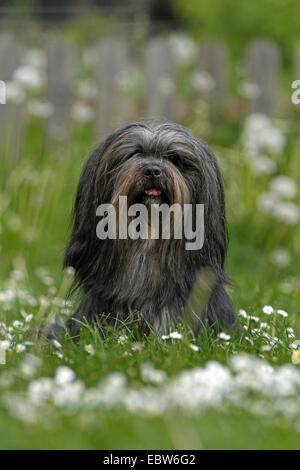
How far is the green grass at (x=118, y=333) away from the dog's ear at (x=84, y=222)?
284 millimetres

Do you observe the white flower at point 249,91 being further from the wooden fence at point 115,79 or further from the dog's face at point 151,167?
the dog's face at point 151,167

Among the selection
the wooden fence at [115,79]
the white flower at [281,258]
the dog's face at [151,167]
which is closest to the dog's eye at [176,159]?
the dog's face at [151,167]

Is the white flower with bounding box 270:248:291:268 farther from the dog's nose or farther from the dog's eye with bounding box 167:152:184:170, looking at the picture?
the dog's nose

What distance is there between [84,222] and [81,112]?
3.56 meters

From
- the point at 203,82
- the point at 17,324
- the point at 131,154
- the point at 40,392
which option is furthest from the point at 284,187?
the point at 40,392

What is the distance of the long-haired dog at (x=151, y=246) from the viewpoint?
3.64 m

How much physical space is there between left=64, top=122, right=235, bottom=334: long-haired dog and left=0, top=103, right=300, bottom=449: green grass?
0.64 ft

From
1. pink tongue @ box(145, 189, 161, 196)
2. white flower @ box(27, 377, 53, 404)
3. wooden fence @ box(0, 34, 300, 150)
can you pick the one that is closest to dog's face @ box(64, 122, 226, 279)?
pink tongue @ box(145, 189, 161, 196)

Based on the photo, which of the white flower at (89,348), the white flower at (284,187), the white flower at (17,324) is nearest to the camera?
the white flower at (89,348)

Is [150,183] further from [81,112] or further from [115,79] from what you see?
[115,79]

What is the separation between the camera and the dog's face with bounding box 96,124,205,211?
3564 millimetres

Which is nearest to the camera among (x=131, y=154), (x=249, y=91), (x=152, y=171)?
(x=152, y=171)

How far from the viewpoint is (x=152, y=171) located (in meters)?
3.55
